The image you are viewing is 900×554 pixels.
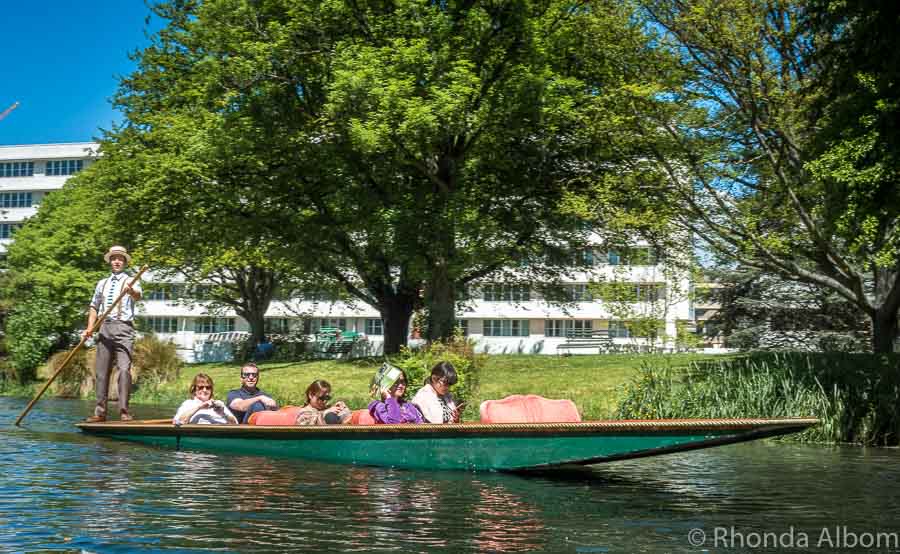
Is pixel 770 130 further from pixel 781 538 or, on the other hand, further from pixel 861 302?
pixel 781 538

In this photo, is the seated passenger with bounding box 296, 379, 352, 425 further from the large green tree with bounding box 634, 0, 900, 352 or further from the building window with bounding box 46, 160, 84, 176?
the building window with bounding box 46, 160, 84, 176

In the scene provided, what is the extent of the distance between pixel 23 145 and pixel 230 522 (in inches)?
3113

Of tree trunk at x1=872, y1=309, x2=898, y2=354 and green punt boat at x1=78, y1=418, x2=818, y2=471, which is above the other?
tree trunk at x1=872, y1=309, x2=898, y2=354

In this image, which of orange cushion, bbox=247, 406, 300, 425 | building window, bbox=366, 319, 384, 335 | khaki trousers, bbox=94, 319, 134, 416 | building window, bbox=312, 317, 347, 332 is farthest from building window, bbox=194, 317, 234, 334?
orange cushion, bbox=247, 406, 300, 425

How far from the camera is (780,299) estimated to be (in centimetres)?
3722

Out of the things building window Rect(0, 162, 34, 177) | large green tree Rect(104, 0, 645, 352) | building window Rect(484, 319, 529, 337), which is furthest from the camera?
building window Rect(0, 162, 34, 177)

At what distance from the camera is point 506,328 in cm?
7231

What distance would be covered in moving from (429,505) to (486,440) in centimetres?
192

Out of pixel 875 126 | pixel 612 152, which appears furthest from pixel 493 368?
pixel 875 126

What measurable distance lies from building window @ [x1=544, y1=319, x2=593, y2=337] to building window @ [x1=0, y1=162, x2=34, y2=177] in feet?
136

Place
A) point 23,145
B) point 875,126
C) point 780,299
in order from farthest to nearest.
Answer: point 23,145, point 780,299, point 875,126

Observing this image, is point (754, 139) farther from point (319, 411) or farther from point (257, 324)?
point (257, 324)

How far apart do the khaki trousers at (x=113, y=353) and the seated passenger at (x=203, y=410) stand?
1775 mm

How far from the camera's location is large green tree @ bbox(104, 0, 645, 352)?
22891 mm
